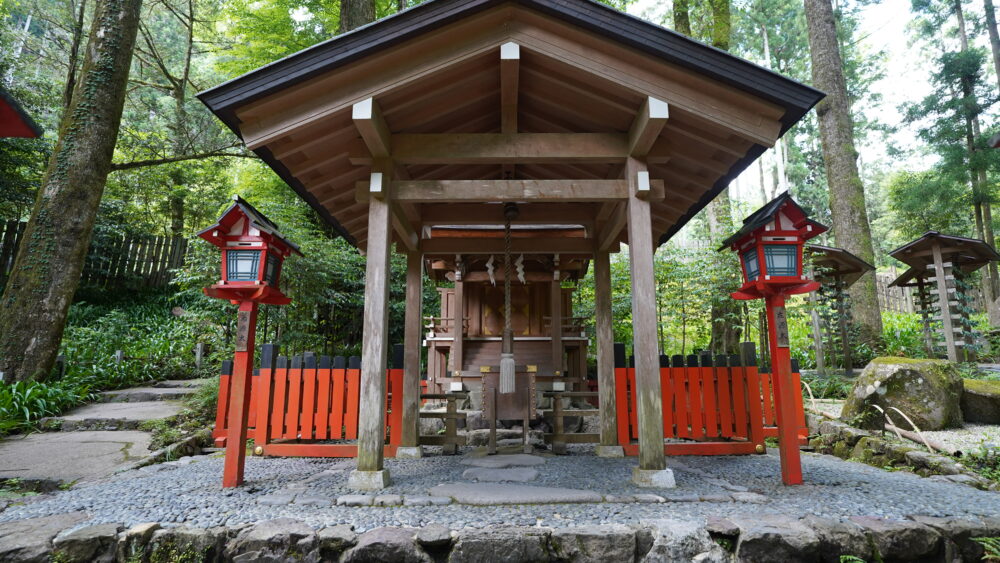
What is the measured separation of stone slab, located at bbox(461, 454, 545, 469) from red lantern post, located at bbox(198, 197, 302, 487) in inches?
93.2

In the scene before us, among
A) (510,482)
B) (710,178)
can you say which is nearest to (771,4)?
(710,178)

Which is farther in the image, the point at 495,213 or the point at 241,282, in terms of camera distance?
the point at 495,213

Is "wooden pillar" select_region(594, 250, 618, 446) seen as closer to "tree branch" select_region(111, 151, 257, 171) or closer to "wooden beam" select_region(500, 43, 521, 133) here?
"wooden beam" select_region(500, 43, 521, 133)

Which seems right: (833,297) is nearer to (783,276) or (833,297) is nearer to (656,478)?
(783,276)

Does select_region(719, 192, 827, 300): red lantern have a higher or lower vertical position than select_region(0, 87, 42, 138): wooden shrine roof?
lower

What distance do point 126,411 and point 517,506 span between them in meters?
7.03

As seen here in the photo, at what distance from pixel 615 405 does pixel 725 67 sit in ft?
12.5

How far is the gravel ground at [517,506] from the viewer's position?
3154 mm

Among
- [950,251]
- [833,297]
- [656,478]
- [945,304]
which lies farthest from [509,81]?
[950,251]

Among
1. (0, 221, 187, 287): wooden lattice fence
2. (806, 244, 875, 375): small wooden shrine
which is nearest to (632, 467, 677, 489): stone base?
(806, 244, 875, 375): small wooden shrine

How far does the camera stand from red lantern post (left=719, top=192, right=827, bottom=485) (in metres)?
4.09

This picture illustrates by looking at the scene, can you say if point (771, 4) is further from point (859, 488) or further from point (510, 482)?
point (510, 482)

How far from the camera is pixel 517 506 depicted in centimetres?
345

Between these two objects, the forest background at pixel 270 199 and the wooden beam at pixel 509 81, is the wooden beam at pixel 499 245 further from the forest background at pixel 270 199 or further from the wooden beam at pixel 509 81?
the forest background at pixel 270 199
